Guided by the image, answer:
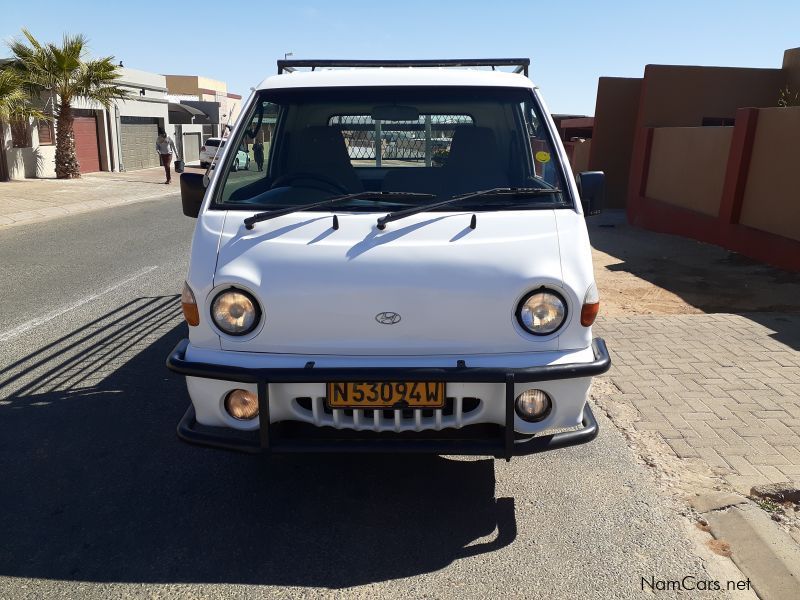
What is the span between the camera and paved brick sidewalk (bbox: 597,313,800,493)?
399 centimetres

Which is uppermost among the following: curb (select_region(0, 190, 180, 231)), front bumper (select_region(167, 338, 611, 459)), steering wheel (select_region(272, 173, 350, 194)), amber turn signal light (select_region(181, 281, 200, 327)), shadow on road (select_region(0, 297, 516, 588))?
steering wheel (select_region(272, 173, 350, 194))

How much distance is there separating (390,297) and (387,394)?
42cm

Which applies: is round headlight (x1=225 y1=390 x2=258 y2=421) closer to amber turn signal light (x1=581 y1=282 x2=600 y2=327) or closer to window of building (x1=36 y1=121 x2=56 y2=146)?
amber turn signal light (x1=581 y1=282 x2=600 y2=327)

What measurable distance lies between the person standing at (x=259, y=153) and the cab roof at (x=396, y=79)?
36cm

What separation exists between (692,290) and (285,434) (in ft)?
22.2

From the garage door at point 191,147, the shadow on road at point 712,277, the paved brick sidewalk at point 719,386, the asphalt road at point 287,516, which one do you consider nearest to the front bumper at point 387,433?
the asphalt road at point 287,516

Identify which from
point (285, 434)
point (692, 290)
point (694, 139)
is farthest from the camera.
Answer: point (694, 139)

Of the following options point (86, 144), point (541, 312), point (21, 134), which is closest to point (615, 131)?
point (541, 312)

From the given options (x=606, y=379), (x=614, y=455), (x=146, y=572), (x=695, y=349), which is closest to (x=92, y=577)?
(x=146, y=572)

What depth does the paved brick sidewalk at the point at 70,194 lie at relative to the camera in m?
15.7

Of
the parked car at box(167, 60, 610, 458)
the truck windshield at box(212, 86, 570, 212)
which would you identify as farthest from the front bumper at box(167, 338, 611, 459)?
the truck windshield at box(212, 86, 570, 212)

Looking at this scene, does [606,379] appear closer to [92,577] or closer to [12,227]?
[92,577]

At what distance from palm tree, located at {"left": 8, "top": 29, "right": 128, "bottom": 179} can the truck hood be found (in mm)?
22187

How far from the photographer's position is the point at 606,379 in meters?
5.25
